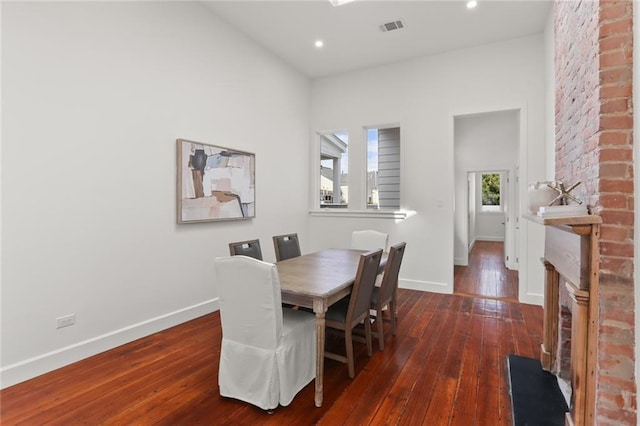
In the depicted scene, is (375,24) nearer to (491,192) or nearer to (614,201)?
(614,201)

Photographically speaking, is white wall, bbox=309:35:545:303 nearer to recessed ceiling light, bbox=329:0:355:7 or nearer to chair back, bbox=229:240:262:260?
recessed ceiling light, bbox=329:0:355:7

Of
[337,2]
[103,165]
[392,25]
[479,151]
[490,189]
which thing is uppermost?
[392,25]

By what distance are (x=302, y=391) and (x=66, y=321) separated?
1946 mm

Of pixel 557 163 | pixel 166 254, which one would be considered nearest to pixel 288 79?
pixel 166 254

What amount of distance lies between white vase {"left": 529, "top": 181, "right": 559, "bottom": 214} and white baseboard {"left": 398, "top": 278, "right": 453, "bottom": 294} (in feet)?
8.88

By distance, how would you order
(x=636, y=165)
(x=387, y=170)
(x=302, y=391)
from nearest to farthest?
(x=636, y=165), (x=302, y=391), (x=387, y=170)

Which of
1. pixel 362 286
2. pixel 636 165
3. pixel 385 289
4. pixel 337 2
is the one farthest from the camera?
pixel 337 2

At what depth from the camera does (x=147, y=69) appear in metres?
3.04

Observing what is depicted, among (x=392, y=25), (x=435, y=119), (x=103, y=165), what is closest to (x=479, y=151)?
(x=435, y=119)

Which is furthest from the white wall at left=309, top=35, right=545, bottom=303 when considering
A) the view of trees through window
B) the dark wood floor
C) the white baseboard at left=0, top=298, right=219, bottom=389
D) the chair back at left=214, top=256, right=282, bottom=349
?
the view of trees through window

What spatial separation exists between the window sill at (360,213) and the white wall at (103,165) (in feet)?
6.02

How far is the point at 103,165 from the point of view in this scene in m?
2.72

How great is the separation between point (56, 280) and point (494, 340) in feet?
12.5

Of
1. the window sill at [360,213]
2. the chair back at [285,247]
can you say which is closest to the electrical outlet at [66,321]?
the chair back at [285,247]
